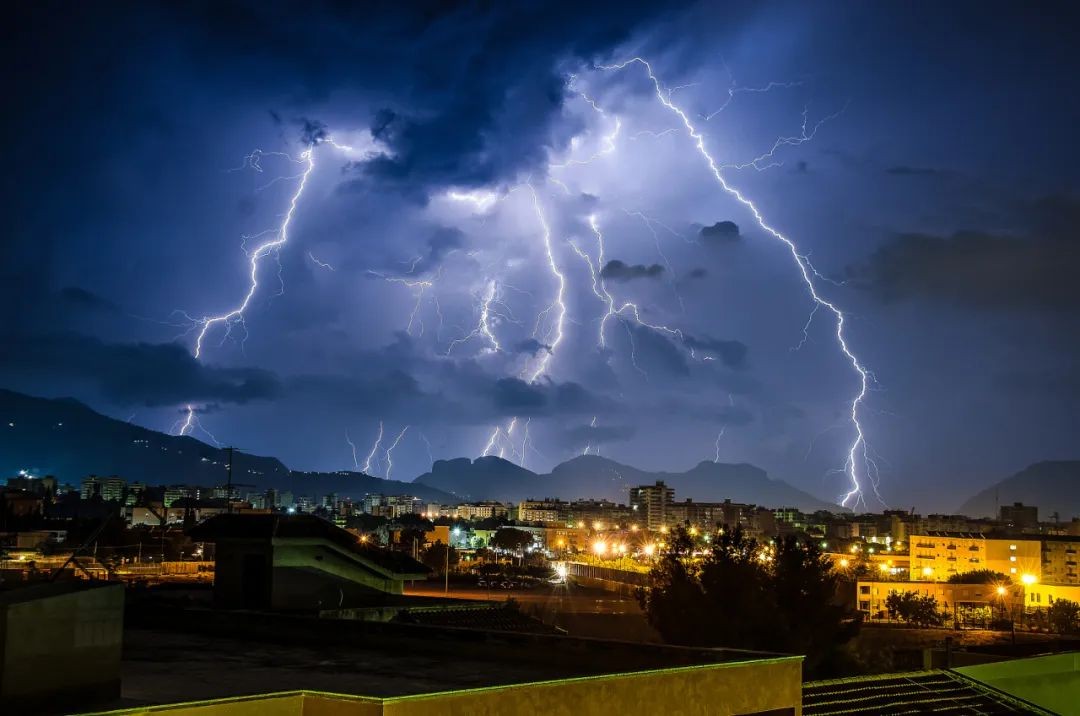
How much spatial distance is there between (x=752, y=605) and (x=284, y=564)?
9.57 metres

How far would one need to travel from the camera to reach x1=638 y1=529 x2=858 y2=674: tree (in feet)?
60.8

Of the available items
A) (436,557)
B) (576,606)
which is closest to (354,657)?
(576,606)

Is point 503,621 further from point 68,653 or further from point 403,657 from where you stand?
point 68,653

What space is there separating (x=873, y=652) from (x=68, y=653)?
18.3 meters

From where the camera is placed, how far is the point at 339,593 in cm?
1645

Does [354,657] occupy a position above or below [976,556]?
above

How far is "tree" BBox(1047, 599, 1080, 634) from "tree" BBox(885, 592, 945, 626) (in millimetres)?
4843

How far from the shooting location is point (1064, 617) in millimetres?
41438

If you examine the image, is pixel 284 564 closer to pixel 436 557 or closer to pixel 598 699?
pixel 598 699

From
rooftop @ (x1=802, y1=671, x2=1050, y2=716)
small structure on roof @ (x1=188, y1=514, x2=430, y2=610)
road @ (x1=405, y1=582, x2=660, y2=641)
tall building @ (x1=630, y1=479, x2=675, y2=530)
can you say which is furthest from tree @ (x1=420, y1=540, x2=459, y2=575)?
tall building @ (x1=630, y1=479, x2=675, y2=530)

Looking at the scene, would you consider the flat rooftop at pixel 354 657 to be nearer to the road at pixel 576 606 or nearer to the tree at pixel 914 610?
the road at pixel 576 606

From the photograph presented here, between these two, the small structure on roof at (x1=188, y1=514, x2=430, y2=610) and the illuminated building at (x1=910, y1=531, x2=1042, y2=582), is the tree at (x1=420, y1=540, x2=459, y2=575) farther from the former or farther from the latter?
the small structure on roof at (x1=188, y1=514, x2=430, y2=610)

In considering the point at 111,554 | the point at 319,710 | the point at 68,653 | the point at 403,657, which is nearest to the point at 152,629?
the point at 403,657

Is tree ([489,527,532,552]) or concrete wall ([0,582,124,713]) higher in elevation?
concrete wall ([0,582,124,713])
